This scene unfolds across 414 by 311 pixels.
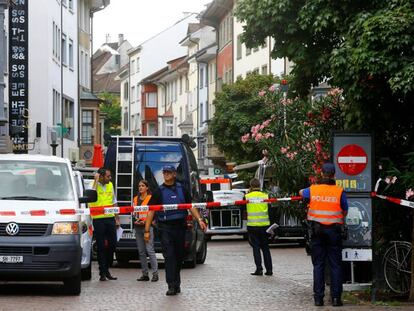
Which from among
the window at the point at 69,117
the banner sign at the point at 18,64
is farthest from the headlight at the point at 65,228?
the window at the point at 69,117

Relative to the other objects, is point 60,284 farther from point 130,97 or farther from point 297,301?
point 130,97

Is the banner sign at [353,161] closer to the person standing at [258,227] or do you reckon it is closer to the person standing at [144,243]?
the person standing at [144,243]

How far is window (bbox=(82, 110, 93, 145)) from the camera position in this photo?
6900 centimetres

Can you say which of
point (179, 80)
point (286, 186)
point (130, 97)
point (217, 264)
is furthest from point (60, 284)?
point (130, 97)

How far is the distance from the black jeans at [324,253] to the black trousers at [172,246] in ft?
7.74

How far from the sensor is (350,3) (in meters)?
15.6

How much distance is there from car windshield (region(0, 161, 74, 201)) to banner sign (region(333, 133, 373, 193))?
12.6 ft

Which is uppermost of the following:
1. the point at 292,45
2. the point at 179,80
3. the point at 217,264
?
the point at 179,80

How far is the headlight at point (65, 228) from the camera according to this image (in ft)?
51.8

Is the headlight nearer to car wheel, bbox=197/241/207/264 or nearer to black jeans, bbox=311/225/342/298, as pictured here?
black jeans, bbox=311/225/342/298

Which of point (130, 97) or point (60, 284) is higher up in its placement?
point (130, 97)

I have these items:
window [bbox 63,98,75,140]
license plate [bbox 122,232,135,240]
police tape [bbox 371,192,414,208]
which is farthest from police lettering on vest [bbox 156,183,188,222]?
window [bbox 63,98,75,140]

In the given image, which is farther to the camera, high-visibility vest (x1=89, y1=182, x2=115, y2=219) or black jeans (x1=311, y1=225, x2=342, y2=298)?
high-visibility vest (x1=89, y1=182, x2=115, y2=219)

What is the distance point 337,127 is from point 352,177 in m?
2.79
